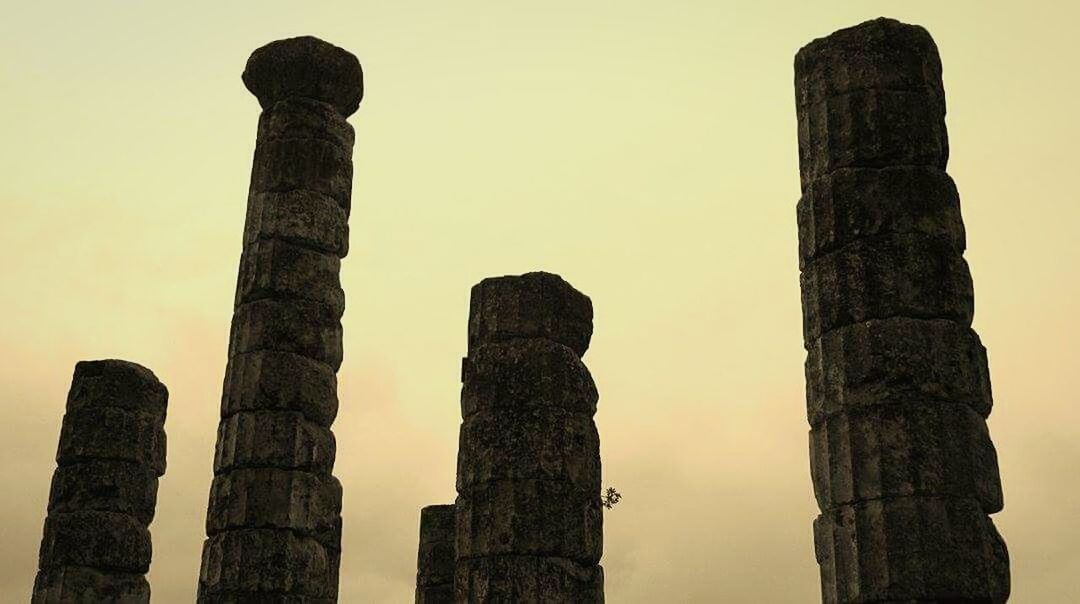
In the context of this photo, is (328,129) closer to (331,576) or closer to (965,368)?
(331,576)

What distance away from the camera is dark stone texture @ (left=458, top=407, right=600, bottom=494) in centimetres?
1301

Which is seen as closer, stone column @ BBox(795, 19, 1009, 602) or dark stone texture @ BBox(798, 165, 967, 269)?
stone column @ BBox(795, 19, 1009, 602)

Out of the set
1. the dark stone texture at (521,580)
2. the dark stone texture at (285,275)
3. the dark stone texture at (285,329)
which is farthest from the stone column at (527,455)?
the dark stone texture at (285,275)

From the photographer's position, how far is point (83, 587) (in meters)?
18.3

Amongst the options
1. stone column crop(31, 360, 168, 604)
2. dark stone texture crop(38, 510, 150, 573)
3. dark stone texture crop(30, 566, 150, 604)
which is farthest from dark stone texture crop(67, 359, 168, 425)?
dark stone texture crop(30, 566, 150, 604)

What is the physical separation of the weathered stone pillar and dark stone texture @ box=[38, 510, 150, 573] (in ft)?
15.4

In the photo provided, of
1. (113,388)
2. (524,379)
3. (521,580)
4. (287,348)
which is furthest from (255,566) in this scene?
(113,388)

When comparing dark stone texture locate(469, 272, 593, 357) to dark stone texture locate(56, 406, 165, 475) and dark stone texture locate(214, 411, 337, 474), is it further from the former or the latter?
dark stone texture locate(56, 406, 165, 475)

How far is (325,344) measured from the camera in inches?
664

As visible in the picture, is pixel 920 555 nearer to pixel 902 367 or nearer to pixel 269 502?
pixel 902 367

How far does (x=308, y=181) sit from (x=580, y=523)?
703cm

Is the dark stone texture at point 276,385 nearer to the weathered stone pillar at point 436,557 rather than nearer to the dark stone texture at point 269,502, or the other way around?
the dark stone texture at point 269,502

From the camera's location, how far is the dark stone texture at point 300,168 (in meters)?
17.2

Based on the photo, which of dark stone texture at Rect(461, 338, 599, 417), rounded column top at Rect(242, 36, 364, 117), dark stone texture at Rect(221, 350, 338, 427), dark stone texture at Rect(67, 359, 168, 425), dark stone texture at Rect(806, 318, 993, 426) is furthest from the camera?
dark stone texture at Rect(67, 359, 168, 425)
